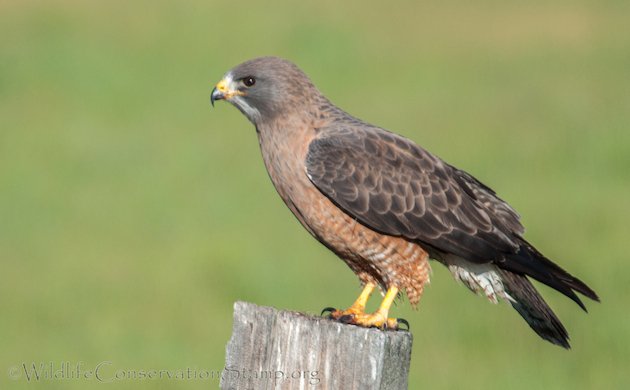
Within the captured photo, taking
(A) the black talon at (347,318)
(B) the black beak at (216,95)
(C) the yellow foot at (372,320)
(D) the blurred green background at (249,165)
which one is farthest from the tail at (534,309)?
(D) the blurred green background at (249,165)

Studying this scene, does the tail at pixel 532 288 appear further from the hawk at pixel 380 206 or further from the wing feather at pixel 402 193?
the wing feather at pixel 402 193

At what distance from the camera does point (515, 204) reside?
13.2 metres

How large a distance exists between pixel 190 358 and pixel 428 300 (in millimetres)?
2315

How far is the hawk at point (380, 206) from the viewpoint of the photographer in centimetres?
650

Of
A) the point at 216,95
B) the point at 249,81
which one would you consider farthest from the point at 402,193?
the point at 216,95

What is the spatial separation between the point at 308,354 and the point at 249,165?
10.3m

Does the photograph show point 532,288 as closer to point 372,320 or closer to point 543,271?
point 543,271

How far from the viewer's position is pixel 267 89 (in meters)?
6.83

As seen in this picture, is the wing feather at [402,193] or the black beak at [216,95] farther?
the black beak at [216,95]

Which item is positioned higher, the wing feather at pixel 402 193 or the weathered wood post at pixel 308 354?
the wing feather at pixel 402 193

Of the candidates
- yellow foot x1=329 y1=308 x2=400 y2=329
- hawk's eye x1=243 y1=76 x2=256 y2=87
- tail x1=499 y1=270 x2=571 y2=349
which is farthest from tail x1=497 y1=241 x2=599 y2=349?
hawk's eye x1=243 y1=76 x2=256 y2=87

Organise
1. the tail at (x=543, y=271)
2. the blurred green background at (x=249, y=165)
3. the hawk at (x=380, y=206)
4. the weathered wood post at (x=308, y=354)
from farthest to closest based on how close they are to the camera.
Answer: the blurred green background at (x=249, y=165), the hawk at (x=380, y=206), the tail at (x=543, y=271), the weathered wood post at (x=308, y=354)

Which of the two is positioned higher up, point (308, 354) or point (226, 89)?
point (226, 89)

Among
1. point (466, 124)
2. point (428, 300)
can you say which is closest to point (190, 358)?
point (428, 300)
